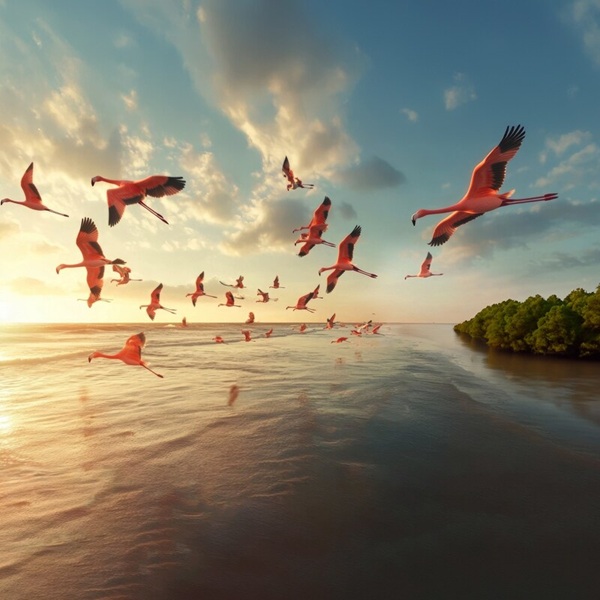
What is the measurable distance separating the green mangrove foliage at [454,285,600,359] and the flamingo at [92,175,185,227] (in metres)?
35.9

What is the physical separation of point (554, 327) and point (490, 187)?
33830 mm

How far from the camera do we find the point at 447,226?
9773 millimetres

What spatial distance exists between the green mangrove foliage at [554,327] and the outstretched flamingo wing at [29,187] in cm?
3904

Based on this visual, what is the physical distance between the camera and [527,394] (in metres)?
20.0

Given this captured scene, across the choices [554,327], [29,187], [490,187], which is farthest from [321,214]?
[554,327]

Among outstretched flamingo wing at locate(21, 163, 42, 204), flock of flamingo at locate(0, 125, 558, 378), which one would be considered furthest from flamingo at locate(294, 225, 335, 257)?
outstretched flamingo wing at locate(21, 163, 42, 204)

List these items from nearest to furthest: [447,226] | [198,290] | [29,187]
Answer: [447,226]
[29,187]
[198,290]

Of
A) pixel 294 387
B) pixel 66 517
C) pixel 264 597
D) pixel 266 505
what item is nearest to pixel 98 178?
pixel 66 517

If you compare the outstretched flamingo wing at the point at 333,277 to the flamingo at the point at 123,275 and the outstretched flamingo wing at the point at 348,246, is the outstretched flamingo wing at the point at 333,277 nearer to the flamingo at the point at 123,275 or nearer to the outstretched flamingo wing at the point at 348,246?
the outstretched flamingo wing at the point at 348,246

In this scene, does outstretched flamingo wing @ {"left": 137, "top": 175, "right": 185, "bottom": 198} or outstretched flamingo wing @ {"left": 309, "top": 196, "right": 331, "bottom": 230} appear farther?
outstretched flamingo wing @ {"left": 309, "top": 196, "right": 331, "bottom": 230}

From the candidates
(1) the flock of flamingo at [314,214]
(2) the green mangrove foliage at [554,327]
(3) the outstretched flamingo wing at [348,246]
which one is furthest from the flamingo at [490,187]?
(2) the green mangrove foliage at [554,327]

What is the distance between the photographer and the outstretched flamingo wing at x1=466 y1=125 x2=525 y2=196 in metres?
7.75

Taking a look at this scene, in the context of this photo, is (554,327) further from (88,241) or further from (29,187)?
(29,187)

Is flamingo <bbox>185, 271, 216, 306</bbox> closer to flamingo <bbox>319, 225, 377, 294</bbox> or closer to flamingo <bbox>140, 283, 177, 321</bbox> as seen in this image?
flamingo <bbox>140, 283, 177, 321</bbox>
